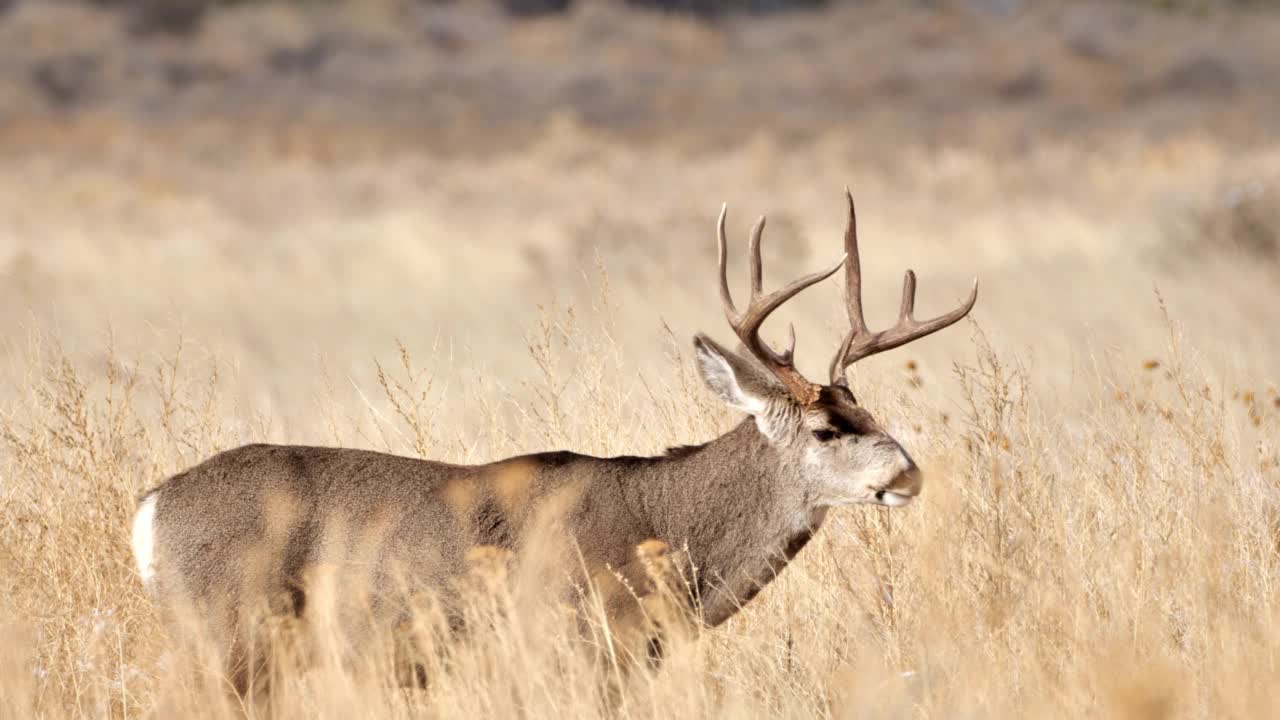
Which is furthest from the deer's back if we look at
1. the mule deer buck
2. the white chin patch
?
the white chin patch

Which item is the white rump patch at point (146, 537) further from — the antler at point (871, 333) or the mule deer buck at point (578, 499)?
the antler at point (871, 333)

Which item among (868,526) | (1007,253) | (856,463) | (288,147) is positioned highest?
Result: (856,463)

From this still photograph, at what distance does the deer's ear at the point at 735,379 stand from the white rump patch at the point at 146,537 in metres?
1.73

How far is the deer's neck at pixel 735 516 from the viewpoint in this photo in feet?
17.4

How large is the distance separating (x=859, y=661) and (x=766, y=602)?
90 cm

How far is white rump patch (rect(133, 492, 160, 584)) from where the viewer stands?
4.97 m

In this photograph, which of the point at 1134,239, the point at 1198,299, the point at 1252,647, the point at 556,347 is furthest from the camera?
the point at 1134,239

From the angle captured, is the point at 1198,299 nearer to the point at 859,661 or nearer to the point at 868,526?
the point at 868,526

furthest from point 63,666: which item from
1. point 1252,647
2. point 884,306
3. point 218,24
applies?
point 218,24

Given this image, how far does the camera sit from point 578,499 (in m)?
5.24

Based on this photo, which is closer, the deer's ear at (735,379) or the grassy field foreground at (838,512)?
the grassy field foreground at (838,512)

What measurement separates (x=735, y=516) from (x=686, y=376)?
1.94m

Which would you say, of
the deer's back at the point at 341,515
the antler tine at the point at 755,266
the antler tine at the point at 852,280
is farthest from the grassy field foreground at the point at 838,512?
the antler tine at the point at 755,266

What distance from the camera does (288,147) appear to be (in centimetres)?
3275
